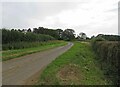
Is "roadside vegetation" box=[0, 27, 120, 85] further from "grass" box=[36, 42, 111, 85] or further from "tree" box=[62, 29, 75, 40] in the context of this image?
"tree" box=[62, 29, 75, 40]

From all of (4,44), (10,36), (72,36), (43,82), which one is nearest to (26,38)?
(10,36)

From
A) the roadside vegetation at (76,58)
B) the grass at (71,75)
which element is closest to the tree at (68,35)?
the roadside vegetation at (76,58)

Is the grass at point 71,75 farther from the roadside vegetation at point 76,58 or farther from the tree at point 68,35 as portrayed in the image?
the tree at point 68,35

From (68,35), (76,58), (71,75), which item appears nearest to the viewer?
(71,75)

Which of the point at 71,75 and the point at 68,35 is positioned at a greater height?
the point at 68,35

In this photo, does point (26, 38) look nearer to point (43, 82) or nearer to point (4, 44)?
point (4, 44)

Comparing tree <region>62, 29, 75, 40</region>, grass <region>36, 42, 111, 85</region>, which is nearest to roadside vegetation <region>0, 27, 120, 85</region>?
grass <region>36, 42, 111, 85</region>

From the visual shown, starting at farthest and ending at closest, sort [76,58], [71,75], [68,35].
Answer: [68,35] < [76,58] < [71,75]

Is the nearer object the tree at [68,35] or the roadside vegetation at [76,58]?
the roadside vegetation at [76,58]

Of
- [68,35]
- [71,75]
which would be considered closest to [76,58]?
[71,75]

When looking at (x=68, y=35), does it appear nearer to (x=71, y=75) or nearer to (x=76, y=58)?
(x=76, y=58)

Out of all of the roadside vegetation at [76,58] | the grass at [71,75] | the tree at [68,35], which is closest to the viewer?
the grass at [71,75]

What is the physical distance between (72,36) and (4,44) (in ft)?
381

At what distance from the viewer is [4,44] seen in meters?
43.8
